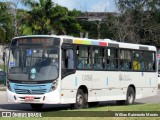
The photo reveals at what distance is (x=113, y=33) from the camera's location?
5138 centimetres

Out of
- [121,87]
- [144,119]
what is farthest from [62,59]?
[144,119]

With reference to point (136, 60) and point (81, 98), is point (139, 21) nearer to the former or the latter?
Answer: point (136, 60)

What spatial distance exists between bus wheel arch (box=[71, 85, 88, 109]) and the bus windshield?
1634 mm

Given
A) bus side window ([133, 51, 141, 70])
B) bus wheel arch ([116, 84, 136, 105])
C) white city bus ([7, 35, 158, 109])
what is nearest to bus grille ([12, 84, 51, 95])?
white city bus ([7, 35, 158, 109])

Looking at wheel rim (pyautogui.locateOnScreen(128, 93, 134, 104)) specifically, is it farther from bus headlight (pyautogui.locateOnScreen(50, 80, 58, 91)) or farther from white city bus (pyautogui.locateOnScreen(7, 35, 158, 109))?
bus headlight (pyautogui.locateOnScreen(50, 80, 58, 91))

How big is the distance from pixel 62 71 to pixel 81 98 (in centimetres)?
175

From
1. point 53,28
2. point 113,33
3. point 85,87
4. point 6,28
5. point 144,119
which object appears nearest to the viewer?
point 144,119

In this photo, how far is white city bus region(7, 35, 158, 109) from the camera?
59.2 feet

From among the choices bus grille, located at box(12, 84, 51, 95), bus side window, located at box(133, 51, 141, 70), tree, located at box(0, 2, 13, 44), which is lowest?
bus grille, located at box(12, 84, 51, 95)

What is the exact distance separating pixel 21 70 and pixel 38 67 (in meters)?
0.75

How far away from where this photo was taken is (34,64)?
1817 centimetres

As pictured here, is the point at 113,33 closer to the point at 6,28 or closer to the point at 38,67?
the point at 6,28

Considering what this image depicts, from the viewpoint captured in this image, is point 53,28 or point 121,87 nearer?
point 121,87

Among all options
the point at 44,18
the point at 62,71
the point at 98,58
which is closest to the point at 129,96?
the point at 98,58
